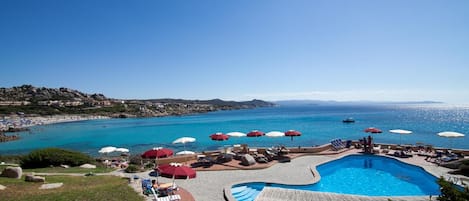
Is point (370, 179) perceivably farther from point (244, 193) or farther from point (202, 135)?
point (202, 135)

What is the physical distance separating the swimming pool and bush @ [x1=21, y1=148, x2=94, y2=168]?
13.6 metres

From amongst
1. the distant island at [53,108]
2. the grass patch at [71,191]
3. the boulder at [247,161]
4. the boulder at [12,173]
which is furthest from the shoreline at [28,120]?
the boulder at [247,161]

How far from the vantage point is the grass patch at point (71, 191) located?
31.6 ft

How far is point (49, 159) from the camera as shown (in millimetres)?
19453

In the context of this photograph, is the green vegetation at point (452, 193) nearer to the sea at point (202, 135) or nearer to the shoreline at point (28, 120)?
the sea at point (202, 135)

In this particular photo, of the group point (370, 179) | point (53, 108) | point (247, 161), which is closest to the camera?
point (370, 179)

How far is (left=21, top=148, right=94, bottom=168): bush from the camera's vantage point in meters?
Answer: 19.3

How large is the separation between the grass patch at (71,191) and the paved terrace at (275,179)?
162cm

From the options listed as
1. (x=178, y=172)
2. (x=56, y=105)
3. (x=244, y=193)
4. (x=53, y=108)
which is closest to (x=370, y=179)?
(x=244, y=193)

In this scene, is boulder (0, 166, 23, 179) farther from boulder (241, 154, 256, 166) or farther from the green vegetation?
the green vegetation

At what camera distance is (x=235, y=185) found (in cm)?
1401

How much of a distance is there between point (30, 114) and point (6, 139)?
6549 cm

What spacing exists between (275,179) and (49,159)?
52.5 feet

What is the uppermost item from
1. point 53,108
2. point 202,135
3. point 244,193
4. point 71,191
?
point 53,108
